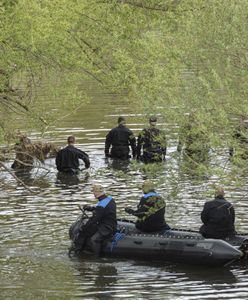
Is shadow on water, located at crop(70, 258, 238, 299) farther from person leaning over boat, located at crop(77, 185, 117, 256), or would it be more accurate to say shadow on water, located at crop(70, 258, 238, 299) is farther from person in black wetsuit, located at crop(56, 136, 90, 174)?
person in black wetsuit, located at crop(56, 136, 90, 174)

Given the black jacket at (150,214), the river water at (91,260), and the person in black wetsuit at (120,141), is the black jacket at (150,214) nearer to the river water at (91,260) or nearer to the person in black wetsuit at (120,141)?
the river water at (91,260)

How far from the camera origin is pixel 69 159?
87.0 feet

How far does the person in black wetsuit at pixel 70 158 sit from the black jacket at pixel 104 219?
26.7ft

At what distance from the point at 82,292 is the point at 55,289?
50 cm

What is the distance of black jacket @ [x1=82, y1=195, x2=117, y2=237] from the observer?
17906mm

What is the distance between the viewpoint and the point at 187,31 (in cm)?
1688

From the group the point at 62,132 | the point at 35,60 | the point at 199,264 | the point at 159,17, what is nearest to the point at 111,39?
the point at 159,17

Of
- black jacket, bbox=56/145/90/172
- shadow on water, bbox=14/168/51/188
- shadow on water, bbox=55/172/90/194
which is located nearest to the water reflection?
shadow on water, bbox=55/172/90/194

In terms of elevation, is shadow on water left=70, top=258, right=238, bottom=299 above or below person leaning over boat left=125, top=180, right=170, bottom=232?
below

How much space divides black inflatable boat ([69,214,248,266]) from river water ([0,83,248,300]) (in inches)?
8.0

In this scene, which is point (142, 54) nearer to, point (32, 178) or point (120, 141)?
point (32, 178)

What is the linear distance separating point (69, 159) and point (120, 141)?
2.31 meters

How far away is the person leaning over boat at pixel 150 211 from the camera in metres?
16.8

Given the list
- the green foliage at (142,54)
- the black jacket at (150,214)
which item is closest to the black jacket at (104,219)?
the black jacket at (150,214)
